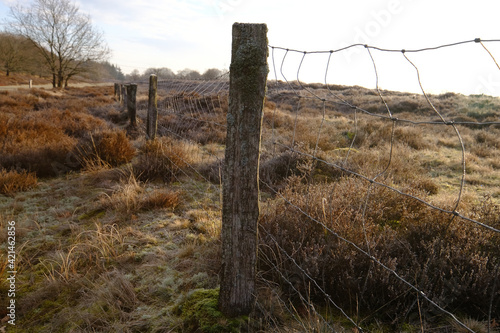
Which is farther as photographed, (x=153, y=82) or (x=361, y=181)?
(x=153, y=82)

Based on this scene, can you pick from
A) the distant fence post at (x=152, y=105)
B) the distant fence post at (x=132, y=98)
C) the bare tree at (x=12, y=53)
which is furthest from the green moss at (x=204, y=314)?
the bare tree at (x=12, y=53)

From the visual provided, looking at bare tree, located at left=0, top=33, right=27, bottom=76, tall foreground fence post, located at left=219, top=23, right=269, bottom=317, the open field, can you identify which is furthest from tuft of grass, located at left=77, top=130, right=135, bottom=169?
bare tree, located at left=0, top=33, right=27, bottom=76

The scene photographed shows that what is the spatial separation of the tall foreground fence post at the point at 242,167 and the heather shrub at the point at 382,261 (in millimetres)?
305

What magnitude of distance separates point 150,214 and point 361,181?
7.86 feet

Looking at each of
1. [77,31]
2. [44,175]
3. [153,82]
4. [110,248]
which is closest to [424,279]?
[110,248]

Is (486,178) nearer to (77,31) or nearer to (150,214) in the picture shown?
(150,214)

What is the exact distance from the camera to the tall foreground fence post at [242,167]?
154 centimetres

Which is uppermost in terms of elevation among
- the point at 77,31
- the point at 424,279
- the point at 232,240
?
the point at 77,31

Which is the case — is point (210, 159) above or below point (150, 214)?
above

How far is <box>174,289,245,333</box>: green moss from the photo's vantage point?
5.58 ft

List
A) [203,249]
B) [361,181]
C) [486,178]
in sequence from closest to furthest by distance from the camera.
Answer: [203,249]
[361,181]
[486,178]

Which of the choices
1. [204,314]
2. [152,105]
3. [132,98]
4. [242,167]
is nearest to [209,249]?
[204,314]

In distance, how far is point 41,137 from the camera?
18.9ft

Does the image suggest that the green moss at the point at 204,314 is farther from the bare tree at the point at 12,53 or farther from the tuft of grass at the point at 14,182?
the bare tree at the point at 12,53
